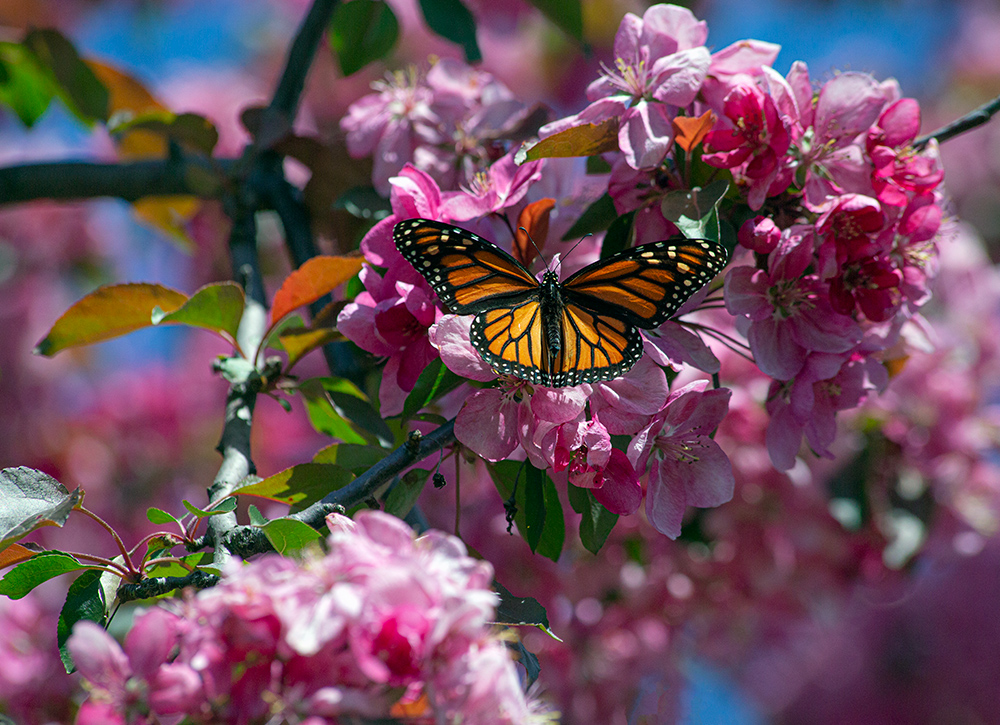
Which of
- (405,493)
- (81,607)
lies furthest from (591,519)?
(81,607)

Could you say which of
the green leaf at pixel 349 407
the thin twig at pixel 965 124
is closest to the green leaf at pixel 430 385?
the green leaf at pixel 349 407

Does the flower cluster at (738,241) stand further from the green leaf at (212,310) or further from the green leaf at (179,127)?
the green leaf at (179,127)

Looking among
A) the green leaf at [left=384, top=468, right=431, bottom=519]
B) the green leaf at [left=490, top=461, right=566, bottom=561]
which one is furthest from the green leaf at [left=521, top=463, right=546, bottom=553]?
the green leaf at [left=384, top=468, right=431, bottom=519]

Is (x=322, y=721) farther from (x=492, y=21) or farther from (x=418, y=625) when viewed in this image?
(x=492, y=21)

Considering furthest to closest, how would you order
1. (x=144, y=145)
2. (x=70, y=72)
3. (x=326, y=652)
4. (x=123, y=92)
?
(x=144, y=145), (x=123, y=92), (x=70, y=72), (x=326, y=652)

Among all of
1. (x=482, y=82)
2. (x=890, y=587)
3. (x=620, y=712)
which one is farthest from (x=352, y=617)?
(x=890, y=587)

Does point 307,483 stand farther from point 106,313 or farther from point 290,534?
point 106,313

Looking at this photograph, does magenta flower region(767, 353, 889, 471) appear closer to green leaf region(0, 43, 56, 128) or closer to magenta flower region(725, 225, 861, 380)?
magenta flower region(725, 225, 861, 380)
